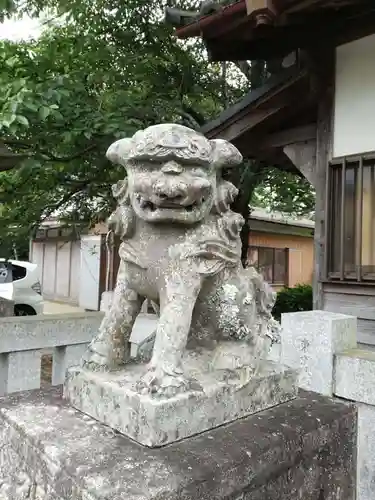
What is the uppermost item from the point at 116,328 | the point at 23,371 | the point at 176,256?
the point at 176,256

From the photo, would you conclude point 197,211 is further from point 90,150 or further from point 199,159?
point 90,150

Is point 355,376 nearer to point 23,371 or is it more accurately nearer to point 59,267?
point 23,371

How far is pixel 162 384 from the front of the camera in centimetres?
107

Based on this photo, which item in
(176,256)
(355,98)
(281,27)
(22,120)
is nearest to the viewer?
(176,256)

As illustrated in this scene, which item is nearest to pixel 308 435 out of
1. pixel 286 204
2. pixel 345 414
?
pixel 345 414

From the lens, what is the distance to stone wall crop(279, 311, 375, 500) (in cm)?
183

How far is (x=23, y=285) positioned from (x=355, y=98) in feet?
19.8

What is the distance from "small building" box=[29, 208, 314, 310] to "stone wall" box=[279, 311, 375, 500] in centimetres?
768

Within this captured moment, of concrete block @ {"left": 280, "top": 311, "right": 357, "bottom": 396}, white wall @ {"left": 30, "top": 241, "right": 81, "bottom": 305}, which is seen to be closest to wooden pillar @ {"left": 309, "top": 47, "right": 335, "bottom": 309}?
concrete block @ {"left": 280, "top": 311, "right": 357, "bottom": 396}

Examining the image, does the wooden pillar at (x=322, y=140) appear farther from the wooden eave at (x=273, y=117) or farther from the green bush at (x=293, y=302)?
the green bush at (x=293, y=302)

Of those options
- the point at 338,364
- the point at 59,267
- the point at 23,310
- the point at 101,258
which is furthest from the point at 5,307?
the point at 59,267

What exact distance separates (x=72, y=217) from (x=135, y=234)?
4849mm

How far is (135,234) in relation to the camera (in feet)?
4.14

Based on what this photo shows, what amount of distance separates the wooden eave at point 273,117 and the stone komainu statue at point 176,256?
286 centimetres
